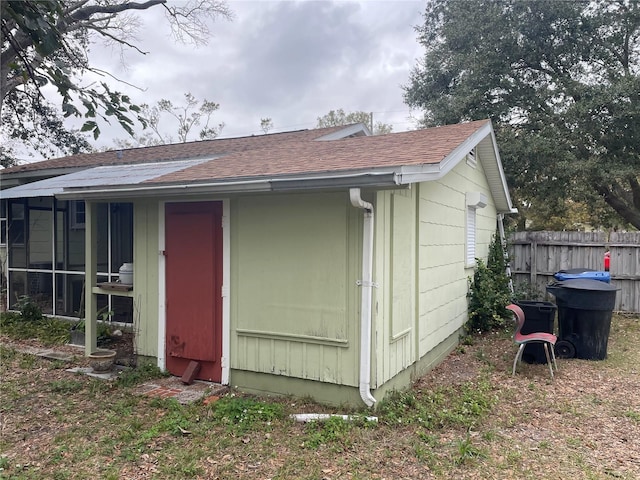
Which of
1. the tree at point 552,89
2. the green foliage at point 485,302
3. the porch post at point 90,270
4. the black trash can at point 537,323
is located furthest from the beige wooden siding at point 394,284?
the tree at point 552,89

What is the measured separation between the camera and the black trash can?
20.0ft

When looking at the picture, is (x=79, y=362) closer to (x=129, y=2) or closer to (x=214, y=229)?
(x=214, y=229)

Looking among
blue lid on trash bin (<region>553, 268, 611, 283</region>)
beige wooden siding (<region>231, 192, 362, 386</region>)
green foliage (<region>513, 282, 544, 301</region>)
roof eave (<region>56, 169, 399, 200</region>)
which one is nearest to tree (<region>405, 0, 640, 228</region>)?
green foliage (<region>513, 282, 544, 301</region>)

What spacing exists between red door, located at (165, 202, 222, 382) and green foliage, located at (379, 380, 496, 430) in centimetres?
194

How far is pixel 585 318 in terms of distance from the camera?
6289 mm

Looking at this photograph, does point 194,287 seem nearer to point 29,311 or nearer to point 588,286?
point 29,311

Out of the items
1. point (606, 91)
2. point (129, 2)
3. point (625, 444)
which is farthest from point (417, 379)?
point (129, 2)

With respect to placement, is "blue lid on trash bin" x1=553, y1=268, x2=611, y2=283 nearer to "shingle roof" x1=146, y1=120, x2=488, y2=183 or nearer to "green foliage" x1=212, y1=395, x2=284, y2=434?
"shingle roof" x1=146, y1=120, x2=488, y2=183

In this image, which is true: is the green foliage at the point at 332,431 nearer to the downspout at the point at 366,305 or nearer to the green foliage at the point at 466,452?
the downspout at the point at 366,305

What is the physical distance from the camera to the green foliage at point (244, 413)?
3977mm

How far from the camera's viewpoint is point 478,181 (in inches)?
334

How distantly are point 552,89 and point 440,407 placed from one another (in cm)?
1269

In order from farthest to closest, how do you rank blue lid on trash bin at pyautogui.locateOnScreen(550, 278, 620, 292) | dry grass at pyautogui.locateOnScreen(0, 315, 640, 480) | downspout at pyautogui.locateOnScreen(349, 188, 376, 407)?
blue lid on trash bin at pyautogui.locateOnScreen(550, 278, 620, 292) < downspout at pyautogui.locateOnScreen(349, 188, 376, 407) < dry grass at pyautogui.locateOnScreen(0, 315, 640, 480)

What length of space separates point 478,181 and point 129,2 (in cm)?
1250
